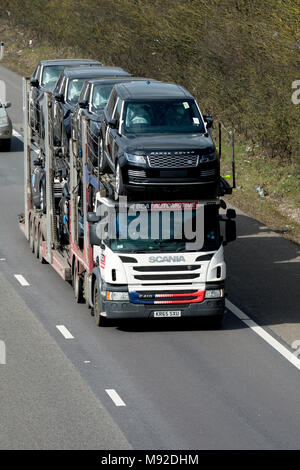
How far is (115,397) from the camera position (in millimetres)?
15711

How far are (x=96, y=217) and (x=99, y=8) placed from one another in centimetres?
3156

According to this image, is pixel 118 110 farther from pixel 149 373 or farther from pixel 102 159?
pixel 149 373

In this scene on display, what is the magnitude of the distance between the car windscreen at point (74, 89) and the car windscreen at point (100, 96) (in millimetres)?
2293

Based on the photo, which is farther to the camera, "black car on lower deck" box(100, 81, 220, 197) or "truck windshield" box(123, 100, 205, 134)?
"truck windshield" box(123, 100, 205, 134)

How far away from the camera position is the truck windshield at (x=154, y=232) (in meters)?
18.3

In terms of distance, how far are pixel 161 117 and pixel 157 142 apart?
3.40 feet

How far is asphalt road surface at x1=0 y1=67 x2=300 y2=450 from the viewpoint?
14234mm

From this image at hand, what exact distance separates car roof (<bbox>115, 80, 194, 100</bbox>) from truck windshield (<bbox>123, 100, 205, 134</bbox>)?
0.50 feet

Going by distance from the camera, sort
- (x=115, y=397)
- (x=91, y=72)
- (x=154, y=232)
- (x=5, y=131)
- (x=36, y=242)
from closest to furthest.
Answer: (x=115, y=397) < (x=154, y=232) < (x=36, y=242) < (x=91, y=72) < (x=5, y=131)

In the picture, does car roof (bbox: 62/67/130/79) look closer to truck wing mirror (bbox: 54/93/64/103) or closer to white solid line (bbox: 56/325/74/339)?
truck wing mirror (bbox: 54/93/64/103)

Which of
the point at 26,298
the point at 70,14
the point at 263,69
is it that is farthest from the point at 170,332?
the point at 70,14

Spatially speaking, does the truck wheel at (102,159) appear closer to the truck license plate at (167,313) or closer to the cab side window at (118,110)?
the cab side window at (118,110)

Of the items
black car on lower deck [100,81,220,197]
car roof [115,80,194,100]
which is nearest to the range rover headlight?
black car on lower deck [100,81,220,197]

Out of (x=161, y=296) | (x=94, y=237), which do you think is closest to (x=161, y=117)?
(x=94, y=237)
